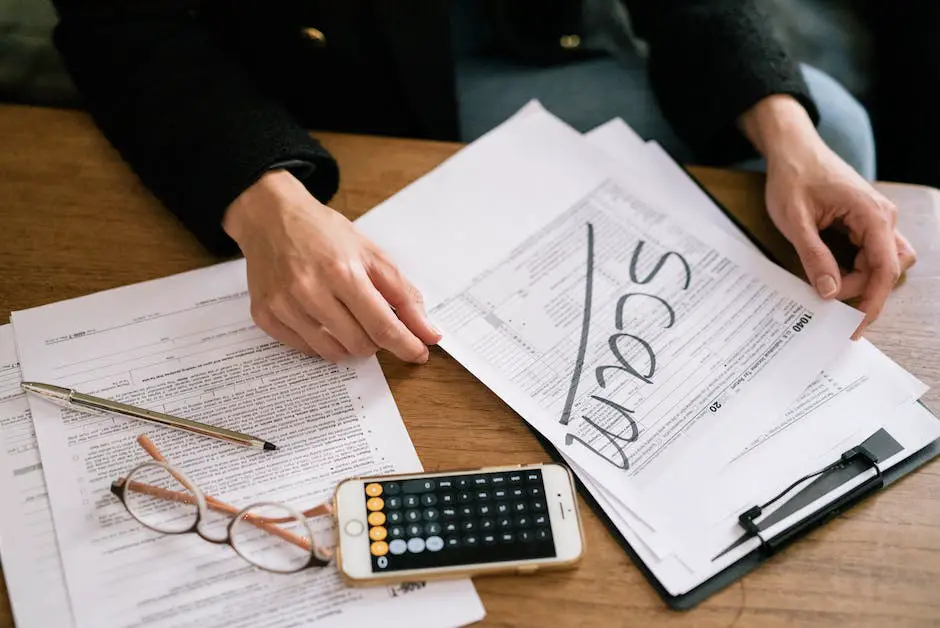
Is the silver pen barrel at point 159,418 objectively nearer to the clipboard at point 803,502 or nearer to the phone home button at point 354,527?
the phone home button at point 354,527

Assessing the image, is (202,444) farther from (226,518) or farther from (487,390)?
(487,390)

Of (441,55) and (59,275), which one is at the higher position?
(441,55)

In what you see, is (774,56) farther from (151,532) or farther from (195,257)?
(151,532)

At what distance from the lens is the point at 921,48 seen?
3.59ft

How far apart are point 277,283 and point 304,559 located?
0.73 feet

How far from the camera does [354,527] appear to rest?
51 cm

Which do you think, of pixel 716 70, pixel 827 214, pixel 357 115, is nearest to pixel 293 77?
pixel 357 115

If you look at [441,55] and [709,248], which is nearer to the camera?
[709,248]

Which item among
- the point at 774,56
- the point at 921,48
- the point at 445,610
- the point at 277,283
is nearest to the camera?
the point at 445,610

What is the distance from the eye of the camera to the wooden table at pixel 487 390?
51cm

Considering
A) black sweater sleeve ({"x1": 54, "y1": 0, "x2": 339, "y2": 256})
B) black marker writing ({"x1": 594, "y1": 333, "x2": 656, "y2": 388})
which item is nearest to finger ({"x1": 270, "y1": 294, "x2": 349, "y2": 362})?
black sweater sleeve ({"x1": 54, "y1": 0, "x2": 339, "y2": 256})

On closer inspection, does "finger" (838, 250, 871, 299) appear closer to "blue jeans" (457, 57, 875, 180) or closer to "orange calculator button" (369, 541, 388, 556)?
"blue jeans" (457, 57, 875, 180)

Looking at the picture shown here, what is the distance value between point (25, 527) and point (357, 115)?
1.77 feet

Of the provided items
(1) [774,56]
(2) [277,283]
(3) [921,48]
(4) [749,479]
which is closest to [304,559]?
(2) [277,283]
